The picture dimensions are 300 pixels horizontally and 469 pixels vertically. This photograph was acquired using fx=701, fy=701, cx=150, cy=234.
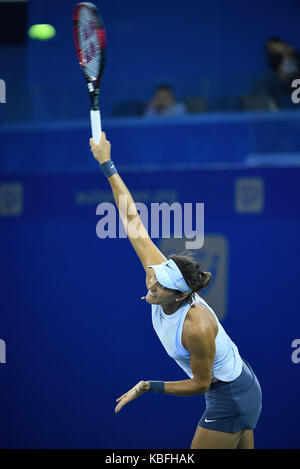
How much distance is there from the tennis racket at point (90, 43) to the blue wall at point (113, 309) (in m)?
1.21

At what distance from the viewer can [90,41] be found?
3.49 m

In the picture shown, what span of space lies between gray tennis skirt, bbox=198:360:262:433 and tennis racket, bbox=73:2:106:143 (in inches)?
59.5

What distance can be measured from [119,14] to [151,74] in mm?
556

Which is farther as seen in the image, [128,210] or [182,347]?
[128,210]

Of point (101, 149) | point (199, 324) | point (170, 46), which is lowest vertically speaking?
point (199, 324)

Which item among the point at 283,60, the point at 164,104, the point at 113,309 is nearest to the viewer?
the point at 113,309

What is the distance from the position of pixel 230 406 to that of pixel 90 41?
1.90m

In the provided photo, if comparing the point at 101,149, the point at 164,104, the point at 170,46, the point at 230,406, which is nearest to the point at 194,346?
the point at 230,406

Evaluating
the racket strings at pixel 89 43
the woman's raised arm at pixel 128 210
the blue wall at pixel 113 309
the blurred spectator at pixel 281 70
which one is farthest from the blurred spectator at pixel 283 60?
the woman's raised arm at pixel 128 210

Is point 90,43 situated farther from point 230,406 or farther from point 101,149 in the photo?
point 230,406

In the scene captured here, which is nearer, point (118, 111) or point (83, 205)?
point (83, 205)

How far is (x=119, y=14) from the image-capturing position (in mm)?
5785
